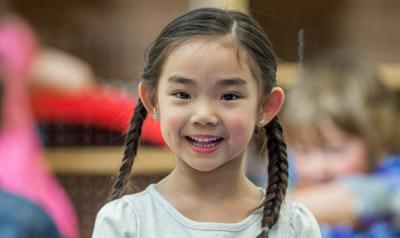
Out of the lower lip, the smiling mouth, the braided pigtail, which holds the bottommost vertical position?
the braided pigtail

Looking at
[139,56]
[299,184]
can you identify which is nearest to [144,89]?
[299,184]

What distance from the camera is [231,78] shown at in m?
1.27

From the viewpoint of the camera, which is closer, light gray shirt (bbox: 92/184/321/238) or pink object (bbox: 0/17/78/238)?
light gray shirt (bbox: 92/184/321/238)

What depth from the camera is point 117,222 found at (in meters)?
1.29

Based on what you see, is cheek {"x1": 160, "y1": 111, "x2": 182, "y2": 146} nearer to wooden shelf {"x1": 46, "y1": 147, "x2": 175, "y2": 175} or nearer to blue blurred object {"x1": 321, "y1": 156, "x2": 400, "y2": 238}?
blue blurred object {"x1": 321, "y1": 156, "x2": 400, "y2": 238}

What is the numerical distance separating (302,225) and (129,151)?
27 centimetres

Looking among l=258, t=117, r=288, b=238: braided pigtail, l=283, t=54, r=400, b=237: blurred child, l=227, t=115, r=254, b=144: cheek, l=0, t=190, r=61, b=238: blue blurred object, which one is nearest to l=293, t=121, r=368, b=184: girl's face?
l=283, t=54, r=400, b=237: blurred child

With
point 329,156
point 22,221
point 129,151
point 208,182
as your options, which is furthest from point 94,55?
point 208,182

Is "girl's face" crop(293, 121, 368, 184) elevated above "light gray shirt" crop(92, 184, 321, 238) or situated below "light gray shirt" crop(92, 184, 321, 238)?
below

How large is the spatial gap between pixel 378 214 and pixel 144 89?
144cm

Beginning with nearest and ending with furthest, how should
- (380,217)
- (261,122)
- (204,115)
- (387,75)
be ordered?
(204,115), (261,122), (380,217), (387,75)

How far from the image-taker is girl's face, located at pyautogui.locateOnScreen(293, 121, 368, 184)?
2.67 metres

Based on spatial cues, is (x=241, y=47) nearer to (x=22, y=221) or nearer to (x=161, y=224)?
(x=161, y=224)

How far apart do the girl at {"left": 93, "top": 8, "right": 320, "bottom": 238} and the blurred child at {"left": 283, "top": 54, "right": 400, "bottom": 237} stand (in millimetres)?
1294
